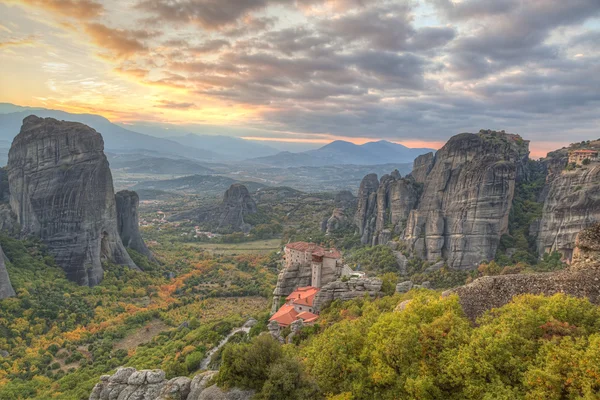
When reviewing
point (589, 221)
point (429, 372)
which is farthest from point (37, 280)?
point (589, 221)

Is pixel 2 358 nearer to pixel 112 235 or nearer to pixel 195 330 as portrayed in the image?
pixel 195 330

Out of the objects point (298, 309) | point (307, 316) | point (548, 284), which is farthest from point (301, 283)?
point (548, 284)

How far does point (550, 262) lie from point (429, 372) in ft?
121

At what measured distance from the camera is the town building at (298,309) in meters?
30.0

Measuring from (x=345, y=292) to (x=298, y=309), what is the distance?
5.13m

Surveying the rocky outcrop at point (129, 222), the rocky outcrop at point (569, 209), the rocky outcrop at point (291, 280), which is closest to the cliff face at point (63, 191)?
the rocky outcrop at point (129, 222)

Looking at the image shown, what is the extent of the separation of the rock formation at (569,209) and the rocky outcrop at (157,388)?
40.0m

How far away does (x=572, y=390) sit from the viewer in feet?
31.0

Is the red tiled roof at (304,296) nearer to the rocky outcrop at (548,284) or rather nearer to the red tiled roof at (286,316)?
the red tiled roof at (286,316)

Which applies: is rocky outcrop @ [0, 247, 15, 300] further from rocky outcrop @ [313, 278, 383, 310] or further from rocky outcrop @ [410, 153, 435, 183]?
rocky outcrop @ [410, 153, 435, 183]

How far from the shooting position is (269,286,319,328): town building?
98.3 feet

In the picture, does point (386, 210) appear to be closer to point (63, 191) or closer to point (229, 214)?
point (63, 191)

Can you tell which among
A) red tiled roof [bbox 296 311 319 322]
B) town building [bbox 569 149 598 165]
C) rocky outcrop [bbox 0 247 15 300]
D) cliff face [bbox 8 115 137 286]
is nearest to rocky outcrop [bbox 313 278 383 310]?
red tiled roof [bbox 296 311 319 322]

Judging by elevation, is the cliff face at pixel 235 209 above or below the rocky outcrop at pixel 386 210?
below
